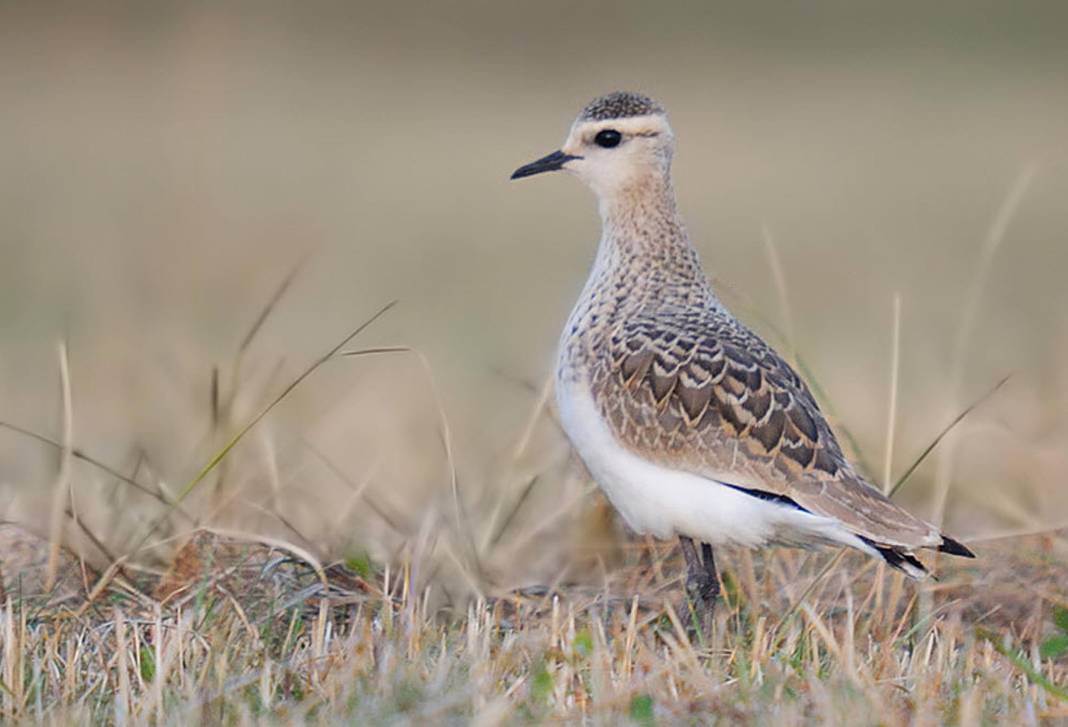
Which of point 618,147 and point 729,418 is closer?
point 729,418

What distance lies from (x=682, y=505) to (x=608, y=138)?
136 centimetres

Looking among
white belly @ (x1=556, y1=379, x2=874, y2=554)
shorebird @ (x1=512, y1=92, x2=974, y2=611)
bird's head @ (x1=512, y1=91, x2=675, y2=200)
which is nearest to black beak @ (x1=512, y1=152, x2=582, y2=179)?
bird's head @ (x1=512, y1=91, x2=675, y2=200)

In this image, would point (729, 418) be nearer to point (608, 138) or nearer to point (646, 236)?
point (646, 236)

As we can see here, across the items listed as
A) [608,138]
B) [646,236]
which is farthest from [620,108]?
[646,236]

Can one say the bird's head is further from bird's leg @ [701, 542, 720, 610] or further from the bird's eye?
bird's leg @ [701, 542, 720, 610]

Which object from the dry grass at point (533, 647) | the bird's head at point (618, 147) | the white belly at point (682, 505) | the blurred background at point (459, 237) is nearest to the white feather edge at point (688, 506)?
the white belly at point (682, 505)

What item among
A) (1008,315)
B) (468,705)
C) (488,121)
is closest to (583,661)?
(468,705)

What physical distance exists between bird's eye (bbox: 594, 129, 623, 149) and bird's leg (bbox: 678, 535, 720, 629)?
126cm

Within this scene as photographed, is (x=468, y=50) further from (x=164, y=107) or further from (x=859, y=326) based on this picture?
(x=859, y=326)

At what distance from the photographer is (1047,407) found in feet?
24.9

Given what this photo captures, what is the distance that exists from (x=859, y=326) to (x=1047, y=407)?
418cm

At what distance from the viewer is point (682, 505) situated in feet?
16.3

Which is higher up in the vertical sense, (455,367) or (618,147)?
(618,147)

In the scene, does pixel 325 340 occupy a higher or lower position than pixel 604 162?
lower
